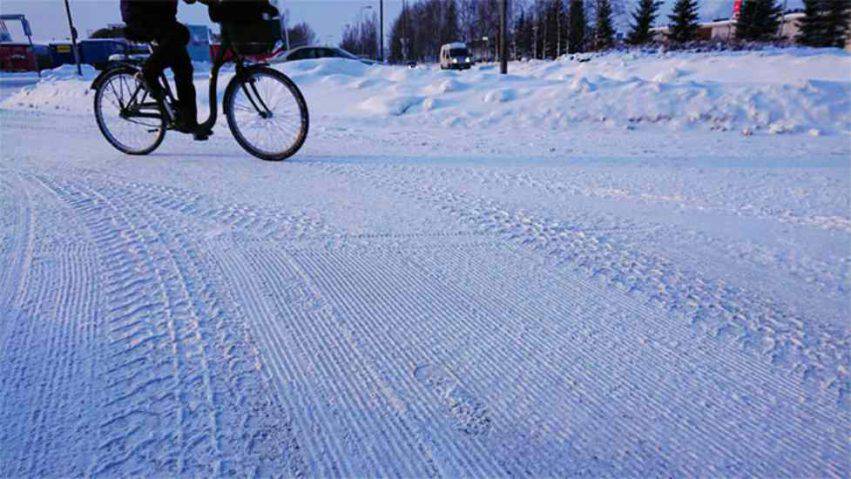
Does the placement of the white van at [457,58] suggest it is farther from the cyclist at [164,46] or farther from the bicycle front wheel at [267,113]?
the cyclist at [164,46]

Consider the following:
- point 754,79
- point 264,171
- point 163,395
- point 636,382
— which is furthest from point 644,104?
point 754,79

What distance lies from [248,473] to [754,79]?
54.3 feet

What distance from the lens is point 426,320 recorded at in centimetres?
151

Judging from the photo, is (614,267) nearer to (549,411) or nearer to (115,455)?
(549,411)

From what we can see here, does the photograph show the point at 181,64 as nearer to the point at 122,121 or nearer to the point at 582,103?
the point at 122,121

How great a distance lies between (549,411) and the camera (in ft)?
3.73

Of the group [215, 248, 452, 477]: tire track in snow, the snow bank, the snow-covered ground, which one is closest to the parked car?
the snow bank

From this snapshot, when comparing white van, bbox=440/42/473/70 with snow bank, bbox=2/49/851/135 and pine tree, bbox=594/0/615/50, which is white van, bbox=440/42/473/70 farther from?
snow bank, bbox=2/49/851/135

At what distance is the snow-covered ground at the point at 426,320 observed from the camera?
1.04 metres

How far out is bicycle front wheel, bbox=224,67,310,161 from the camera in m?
3.66

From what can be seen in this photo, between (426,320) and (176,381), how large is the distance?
2.29 ft

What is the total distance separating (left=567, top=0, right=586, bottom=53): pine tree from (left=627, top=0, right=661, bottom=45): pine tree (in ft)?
12.2

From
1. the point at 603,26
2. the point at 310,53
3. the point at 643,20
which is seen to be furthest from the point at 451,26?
the point at 310,53

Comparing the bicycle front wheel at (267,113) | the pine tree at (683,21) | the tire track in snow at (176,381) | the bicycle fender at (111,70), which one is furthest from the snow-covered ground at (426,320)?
the pine tree at (683,21)
